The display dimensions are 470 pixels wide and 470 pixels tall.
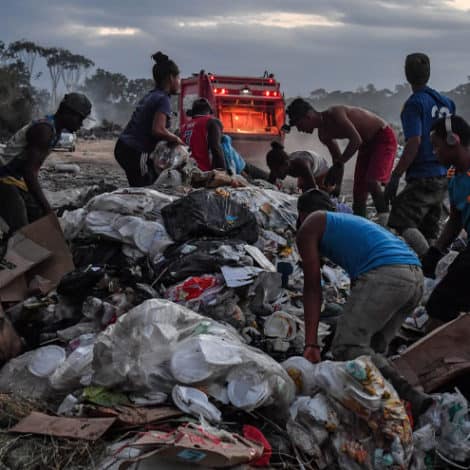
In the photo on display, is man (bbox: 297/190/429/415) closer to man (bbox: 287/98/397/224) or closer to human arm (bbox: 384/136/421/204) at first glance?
human arm (bbox: 384/136/421/204)

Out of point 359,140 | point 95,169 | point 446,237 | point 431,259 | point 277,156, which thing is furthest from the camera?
point 95,169

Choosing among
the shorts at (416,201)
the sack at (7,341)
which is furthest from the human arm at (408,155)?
the sack at (7,341)

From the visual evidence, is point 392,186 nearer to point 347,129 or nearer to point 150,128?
point 347,129

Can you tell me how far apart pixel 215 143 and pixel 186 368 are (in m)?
3.56

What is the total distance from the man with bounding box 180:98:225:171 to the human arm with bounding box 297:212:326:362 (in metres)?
3.13

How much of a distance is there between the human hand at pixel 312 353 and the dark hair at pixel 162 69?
3.30 meters

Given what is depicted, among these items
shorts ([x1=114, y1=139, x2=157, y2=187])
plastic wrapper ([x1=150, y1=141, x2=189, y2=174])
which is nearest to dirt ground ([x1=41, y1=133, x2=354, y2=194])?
shorts ([x1=114, y1=139, x2=157, y2=187])

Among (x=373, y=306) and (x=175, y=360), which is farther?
(x=373, y=306)

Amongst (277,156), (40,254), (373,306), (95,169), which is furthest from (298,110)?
(95,169)

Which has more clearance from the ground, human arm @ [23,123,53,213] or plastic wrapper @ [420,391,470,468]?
human arm @ [23,123,53,213]

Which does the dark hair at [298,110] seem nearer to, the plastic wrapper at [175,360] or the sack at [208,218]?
the sack at [208,218]

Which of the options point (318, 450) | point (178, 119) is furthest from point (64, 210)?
point (178, 119)

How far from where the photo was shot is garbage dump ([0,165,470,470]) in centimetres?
269

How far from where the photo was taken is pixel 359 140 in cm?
566
